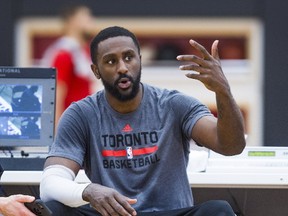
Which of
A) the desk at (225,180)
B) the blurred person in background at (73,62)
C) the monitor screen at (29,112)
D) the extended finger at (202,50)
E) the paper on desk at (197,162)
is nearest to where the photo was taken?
the extended finger at (202,50)

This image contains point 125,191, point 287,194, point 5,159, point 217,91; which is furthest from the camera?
point 287,194

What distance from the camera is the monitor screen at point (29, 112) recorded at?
14.7 ft

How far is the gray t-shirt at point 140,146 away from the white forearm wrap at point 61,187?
9cm

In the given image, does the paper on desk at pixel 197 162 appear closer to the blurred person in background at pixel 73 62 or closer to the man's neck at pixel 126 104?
the man's neck at pixel 126 104

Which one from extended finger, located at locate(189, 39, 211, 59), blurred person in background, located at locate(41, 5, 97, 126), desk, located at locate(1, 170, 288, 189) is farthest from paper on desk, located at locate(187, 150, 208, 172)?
blurred person in background, located at locate(41, 5, 97, 126)

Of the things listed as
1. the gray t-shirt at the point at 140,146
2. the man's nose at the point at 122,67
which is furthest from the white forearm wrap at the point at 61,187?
the man's nose at the point at 122,67

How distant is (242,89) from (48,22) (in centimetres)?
194

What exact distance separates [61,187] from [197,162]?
82cm

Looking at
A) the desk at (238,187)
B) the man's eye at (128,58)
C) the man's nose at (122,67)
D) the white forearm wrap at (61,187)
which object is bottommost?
the desk at (238,187)

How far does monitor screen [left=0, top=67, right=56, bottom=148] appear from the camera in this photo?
447 cm

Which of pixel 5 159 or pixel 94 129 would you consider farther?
pixel 5 159

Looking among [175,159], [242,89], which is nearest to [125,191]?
[175,159]

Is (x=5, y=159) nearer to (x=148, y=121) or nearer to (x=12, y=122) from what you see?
(x=12, y=122)

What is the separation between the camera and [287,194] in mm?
4719
